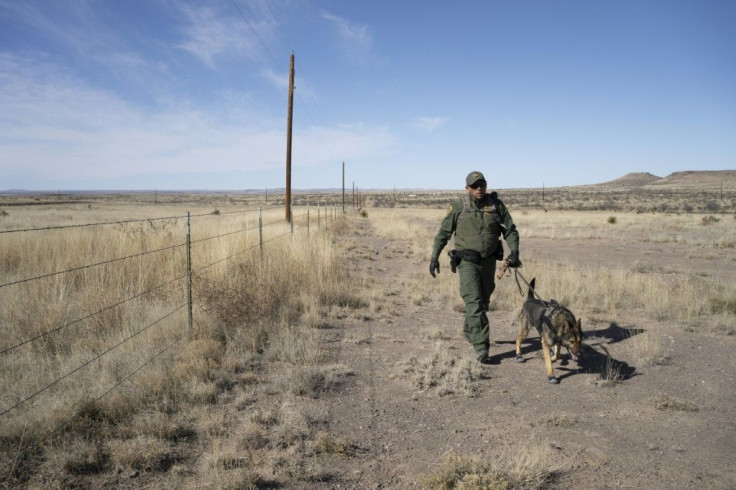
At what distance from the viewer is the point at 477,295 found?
5.27 meters

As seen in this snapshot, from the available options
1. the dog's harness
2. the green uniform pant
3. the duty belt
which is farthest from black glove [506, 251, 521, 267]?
the dog's harness

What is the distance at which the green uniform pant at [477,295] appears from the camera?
5246 mm

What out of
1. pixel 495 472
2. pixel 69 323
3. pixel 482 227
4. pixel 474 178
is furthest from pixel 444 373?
pixel 69 323

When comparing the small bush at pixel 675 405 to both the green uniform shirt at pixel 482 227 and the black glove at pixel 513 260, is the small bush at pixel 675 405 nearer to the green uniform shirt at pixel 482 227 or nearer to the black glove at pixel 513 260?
the black glove at pixel 513 260

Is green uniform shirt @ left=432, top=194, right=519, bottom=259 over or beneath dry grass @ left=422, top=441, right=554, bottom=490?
over

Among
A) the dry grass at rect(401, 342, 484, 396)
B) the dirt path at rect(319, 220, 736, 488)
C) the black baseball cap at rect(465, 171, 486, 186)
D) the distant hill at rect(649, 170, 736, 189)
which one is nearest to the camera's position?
the dirt path at rect(319, 220, 736, 488)

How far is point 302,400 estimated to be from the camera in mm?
4184

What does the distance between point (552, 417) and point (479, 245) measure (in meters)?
2.04

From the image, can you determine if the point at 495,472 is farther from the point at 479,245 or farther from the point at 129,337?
the point at 129,337

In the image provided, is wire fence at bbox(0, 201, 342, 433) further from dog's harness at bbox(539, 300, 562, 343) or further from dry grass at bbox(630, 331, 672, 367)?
dry grass at bbox(630, 331, 672, 367)

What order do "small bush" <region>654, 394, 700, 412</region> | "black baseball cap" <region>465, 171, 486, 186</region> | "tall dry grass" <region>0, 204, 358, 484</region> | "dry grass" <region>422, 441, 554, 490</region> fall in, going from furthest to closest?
1. "black baseball cap" <region>465, 171, 486, 186</region>
2. "small bush" <region>654, 394, 700, 412</region>
3. "tall dry grass" <region>0, 204, 358, 484</region>
4. "dry grass" <region>422, 441, 554, 490</region>

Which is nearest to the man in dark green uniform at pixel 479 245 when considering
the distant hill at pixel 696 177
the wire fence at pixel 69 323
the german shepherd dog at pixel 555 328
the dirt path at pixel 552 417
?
the dirt path at pixel 552 417

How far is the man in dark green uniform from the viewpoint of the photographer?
5.23m

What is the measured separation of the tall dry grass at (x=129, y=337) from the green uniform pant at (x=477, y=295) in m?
1.70
